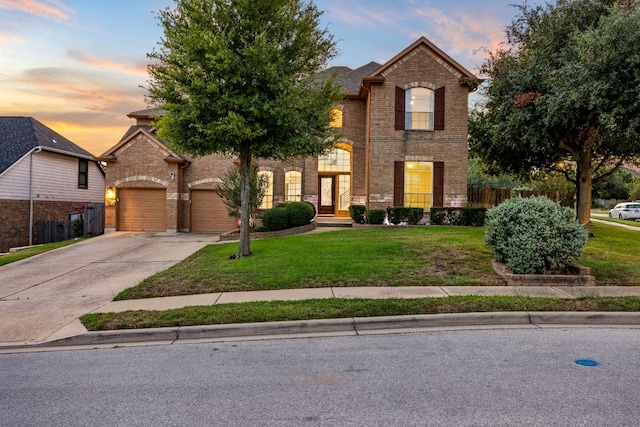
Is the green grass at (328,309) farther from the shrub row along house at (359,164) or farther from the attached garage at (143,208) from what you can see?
the attached garage at (143,208)

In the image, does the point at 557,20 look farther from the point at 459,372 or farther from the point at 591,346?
the point at 459,372

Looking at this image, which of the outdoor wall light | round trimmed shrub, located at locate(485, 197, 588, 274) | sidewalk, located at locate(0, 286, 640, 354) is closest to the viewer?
sidewalk, located at locate(0, 286, 640, 354)

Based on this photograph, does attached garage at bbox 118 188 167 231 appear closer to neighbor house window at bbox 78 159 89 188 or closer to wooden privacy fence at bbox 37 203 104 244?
wooden privacy fence at bbox 37 203 104 244

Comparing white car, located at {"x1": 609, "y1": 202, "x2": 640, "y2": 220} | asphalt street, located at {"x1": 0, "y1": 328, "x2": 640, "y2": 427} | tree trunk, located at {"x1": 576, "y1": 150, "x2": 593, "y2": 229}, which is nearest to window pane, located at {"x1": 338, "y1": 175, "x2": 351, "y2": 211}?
tree trunk, located at {"x1": 576, "y1": 150, "x2": 593, "y2": 229}

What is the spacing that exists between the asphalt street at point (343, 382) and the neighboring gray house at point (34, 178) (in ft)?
62.7

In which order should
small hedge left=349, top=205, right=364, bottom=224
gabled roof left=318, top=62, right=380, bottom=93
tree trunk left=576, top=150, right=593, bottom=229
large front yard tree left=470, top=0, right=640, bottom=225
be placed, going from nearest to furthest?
1. large front yard tree left=470, top=0, right=640, bottom=225
2. tree trunk left=576, top=150, right=593, bottom=229
3. small hedge left=349, top=205, right=364, bottom=224
4. gabled roof left=318, top=62, right=380, bottom=93

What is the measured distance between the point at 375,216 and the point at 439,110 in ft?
20.2

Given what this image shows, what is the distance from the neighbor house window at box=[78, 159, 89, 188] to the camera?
25609mm

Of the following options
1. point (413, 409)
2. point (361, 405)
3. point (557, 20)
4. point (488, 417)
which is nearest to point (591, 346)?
point (488, 417)

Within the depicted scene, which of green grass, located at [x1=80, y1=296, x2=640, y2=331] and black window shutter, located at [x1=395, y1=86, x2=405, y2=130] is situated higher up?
black window shutter, located at [x1=395, y1=86, x2=405, y2=130]

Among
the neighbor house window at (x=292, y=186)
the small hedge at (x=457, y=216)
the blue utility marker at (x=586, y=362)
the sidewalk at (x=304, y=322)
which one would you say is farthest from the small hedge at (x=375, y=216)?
the blue utility marker at (x=586, y=362)

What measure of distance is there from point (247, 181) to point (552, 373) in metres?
9.11

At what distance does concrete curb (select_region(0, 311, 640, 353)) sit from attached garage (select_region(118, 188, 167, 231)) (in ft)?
52.1

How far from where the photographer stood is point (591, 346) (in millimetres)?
5254
